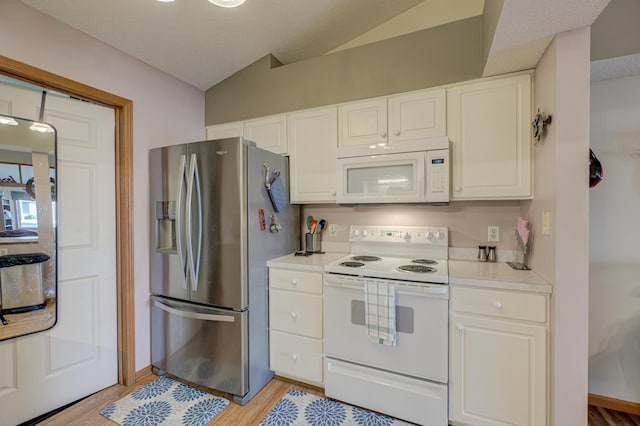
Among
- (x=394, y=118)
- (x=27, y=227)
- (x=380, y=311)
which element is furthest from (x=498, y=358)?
(x=27, y=227)

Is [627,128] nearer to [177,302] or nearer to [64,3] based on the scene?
[177,302]

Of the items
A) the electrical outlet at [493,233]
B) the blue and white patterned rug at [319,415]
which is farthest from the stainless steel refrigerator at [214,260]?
the electrical outlet at [493,233]

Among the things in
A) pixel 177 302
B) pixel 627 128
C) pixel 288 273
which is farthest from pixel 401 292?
pixel 627 128

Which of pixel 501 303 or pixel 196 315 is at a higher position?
pixel 501 303

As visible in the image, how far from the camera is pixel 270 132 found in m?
2.50

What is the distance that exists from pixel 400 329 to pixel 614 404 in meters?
1.51

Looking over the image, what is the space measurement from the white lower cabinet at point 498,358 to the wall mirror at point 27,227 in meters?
2.54

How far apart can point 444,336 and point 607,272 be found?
3.98 feet

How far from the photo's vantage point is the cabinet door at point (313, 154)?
2.28 meters

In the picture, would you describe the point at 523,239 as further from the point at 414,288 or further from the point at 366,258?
the point at 366,258

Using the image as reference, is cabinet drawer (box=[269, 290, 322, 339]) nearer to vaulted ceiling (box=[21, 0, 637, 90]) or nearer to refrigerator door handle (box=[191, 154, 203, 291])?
refrigerator door handle (box=[191, 154, 203, 291])

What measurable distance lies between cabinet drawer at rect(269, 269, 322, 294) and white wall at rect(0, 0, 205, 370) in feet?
3.50

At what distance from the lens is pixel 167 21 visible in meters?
1.91

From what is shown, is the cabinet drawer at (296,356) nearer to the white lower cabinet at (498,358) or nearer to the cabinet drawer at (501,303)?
the white lower cabinet at (498,358)
